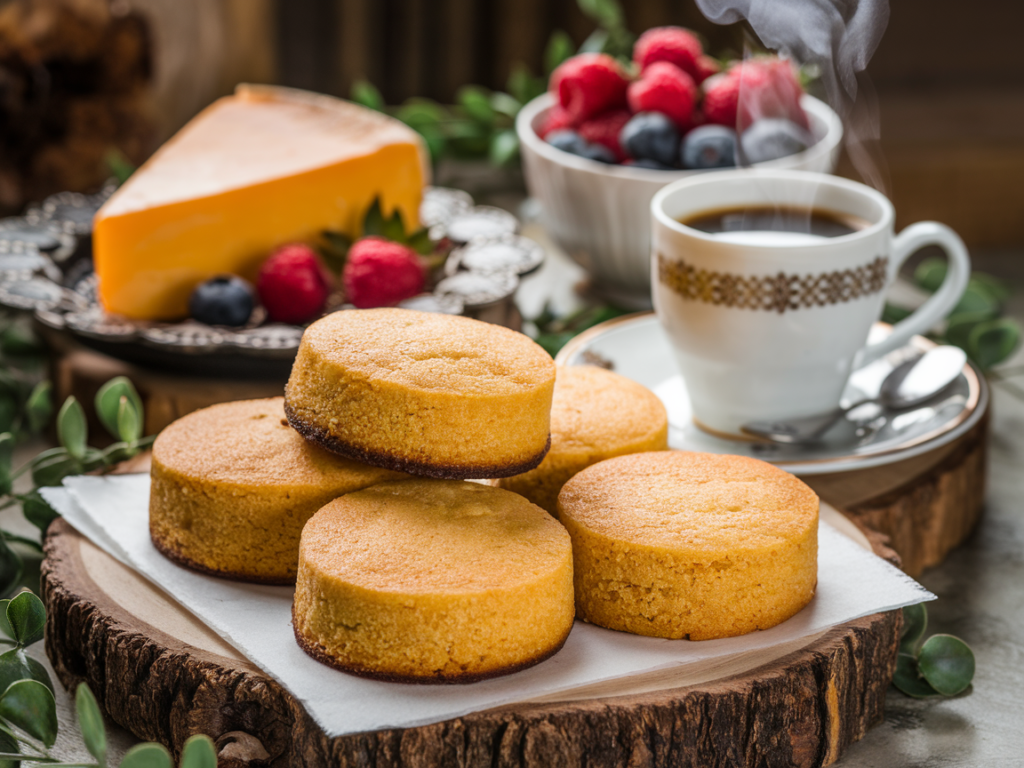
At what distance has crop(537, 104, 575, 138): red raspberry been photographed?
7.04ft

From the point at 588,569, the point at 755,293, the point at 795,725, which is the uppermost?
the point at 755,293

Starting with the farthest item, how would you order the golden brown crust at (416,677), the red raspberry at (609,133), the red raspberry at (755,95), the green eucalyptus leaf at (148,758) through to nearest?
the red raspberry at (609,133) < the red raspberry at (755,95) < the golden brown crust at (416,677) < the green eucalyptus leaf at (148,758)

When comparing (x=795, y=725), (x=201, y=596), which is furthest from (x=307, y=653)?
(x=795, y=725)

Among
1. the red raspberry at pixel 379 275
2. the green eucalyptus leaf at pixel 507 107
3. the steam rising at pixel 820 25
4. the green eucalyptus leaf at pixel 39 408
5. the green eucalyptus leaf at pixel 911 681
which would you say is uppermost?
the steam rising at pixel 820 25

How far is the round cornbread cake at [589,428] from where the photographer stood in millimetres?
1260

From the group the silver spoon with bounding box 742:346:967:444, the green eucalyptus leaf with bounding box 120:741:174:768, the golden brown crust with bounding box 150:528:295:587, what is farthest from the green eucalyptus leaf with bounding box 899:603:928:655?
the green eucalyptus leaf with bounding box 120:741:174:768

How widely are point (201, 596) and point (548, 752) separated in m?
0.39

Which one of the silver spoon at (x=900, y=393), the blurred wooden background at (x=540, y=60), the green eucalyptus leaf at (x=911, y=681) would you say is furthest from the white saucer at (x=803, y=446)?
the blurred wooden background at (x=540, y=60)

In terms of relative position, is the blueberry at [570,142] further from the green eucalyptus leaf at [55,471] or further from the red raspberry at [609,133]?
the green eucalyptus leaf at [55,471]

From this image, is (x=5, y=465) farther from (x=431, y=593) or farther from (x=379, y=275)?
(x=431, y=593)

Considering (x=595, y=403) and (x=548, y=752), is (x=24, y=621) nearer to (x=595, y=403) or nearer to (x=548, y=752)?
(x=548, y=752)

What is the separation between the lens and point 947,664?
1230 mm

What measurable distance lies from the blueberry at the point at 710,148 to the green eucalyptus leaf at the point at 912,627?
929mm

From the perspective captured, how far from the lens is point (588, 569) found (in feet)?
3.67
